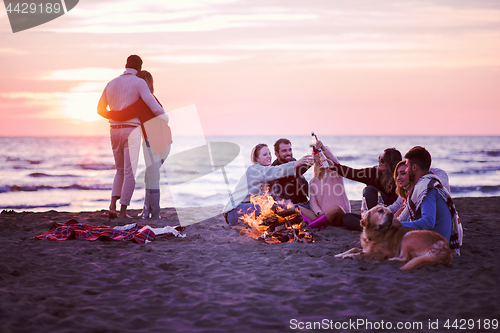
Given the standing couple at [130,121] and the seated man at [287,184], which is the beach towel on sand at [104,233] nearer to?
the standing couple at [130,121]

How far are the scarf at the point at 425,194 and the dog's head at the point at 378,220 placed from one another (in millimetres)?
402

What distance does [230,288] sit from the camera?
386 cm

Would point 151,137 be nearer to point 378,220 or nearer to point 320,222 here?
point 320,222

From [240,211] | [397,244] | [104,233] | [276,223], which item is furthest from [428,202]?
[104,233]

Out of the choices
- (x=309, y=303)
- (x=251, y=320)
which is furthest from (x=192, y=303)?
(x=309, y=303)

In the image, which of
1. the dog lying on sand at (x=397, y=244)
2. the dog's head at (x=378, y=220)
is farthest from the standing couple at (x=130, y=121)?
the dog's head at (x=378, y=220)

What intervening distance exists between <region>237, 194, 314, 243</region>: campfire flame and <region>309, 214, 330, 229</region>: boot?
634 millimetres

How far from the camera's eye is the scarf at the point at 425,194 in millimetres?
4496

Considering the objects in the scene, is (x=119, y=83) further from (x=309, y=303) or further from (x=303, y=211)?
(x=309, y=303)

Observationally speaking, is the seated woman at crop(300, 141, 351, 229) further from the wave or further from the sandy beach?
the wave

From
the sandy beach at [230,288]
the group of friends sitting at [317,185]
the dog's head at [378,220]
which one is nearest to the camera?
the sandy beach at [230,288]

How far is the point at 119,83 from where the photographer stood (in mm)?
7035

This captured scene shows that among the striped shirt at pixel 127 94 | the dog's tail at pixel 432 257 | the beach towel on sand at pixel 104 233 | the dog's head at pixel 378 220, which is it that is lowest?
the dog's tail at pixel 432 257

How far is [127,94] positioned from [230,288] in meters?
4.38
